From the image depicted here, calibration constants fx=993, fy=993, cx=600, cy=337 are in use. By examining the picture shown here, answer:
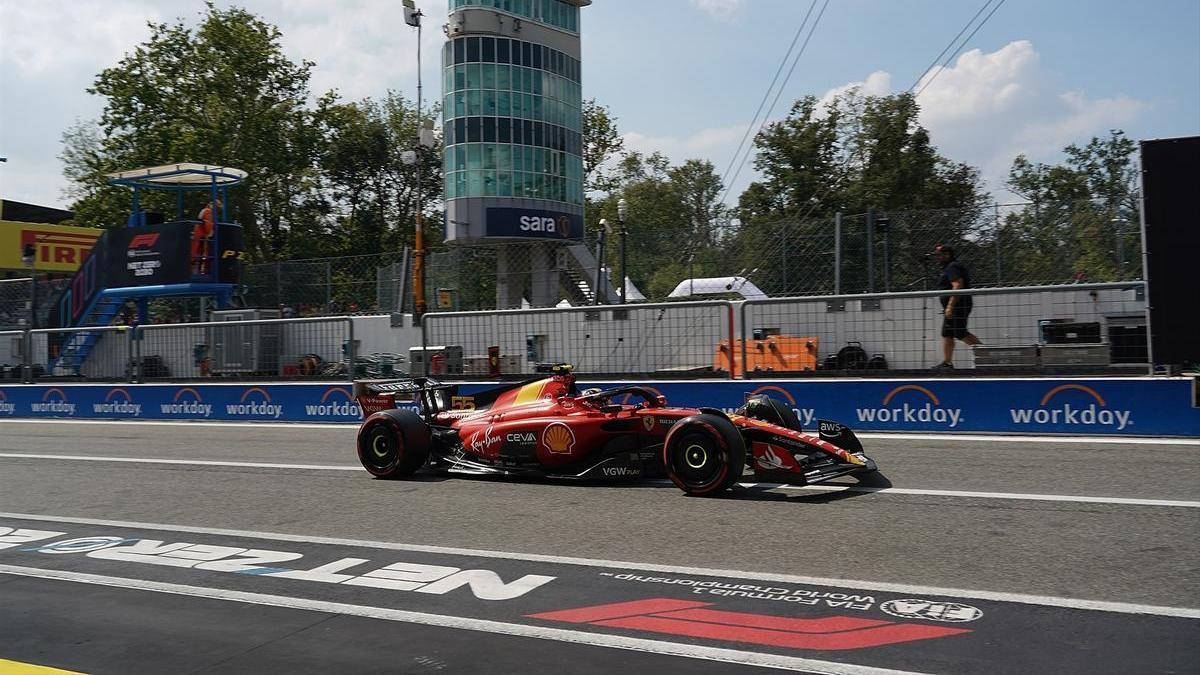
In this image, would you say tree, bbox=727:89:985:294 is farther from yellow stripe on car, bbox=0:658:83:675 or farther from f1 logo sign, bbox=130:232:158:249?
yellow stripe on car, bbox=0:658:83:675

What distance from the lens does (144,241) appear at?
2783 cm

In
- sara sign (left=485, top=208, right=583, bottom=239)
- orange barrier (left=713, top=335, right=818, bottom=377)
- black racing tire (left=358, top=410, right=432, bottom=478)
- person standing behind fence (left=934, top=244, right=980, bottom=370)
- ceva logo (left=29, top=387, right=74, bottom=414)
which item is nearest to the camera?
black racing tire (left=358, top=410, right=432, bottom=478)

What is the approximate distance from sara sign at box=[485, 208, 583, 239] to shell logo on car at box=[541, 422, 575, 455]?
40256 millimetres

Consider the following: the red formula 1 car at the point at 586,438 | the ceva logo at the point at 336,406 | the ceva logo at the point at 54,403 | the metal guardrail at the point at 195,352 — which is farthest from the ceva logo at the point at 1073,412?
the ceva logo at the point at 54,403

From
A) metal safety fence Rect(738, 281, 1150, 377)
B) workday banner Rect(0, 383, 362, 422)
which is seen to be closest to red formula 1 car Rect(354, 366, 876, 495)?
metal safety fence Rect(738, 281, 1150, 377)

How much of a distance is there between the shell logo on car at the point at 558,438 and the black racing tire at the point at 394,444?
1.38m

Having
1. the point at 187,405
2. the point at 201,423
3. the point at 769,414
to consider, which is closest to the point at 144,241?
the point at 187,405

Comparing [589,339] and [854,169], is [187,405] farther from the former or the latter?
[854,169]

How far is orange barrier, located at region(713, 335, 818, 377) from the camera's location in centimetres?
1182

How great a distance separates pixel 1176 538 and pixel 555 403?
15.3ft

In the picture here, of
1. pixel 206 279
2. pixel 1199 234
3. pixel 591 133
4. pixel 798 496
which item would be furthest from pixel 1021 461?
pixel 591 133

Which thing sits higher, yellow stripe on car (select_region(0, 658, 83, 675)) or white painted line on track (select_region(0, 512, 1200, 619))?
white painted line on track (select_region(0, 512, 1200, 619))

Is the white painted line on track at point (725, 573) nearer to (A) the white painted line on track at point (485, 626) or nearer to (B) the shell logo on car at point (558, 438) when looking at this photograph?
(A) the white painted line on track at point (485, 626)

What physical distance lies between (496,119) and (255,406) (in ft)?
114
